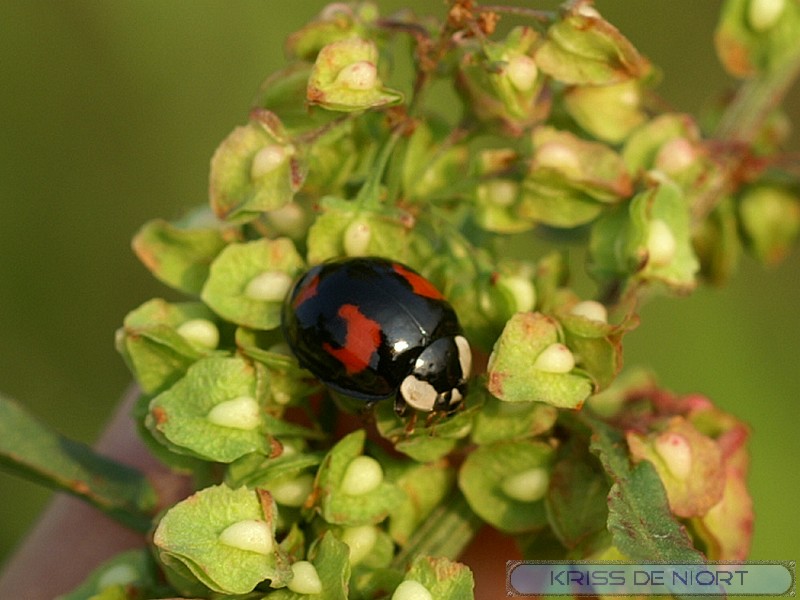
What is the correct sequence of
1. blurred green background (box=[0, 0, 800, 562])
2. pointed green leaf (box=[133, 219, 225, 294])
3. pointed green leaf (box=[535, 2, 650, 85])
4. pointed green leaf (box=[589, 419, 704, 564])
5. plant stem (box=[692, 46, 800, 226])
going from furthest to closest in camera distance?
blurred green background (box=[0, 0, 800, 562])
plant stem (box=[692, 46, 800, 226])
pointed green leaf (box=[133, 219, 225, 294])
pointed green leaf (box=[535, 2, 650, 85])
pointed green leaf (box=[589, 419, 704, 564])

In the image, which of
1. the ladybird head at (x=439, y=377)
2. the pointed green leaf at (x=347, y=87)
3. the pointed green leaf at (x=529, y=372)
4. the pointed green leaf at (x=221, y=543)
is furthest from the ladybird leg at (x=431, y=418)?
the pointed green leaf at (x=347, y=87)

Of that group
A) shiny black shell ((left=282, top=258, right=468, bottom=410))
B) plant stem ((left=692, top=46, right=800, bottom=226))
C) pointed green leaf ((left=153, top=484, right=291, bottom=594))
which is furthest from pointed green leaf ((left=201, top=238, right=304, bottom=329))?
plant stem ((left=692, top=46, right=800, bottom=226))

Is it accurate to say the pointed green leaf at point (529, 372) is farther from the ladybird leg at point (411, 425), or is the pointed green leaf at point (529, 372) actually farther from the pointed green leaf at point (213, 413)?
the pointed green leaf at point (213, 413)

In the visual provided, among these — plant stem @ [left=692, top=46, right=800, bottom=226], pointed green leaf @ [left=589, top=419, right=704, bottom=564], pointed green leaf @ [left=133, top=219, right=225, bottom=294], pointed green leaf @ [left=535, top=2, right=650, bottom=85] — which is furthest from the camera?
plant stem @ [left=692, top=46, right=800, bottom=226]

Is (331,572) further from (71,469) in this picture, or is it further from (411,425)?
(71,469)

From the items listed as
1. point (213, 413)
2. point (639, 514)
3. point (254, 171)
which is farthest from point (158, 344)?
point (639, 514)

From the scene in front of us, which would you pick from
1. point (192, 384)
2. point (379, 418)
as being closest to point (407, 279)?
point (379, 418)

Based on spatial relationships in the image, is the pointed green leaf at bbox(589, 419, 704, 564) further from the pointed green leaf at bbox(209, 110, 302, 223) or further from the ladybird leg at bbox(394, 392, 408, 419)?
the pointed green leaf at bbox(209, 110, 302, 223)
